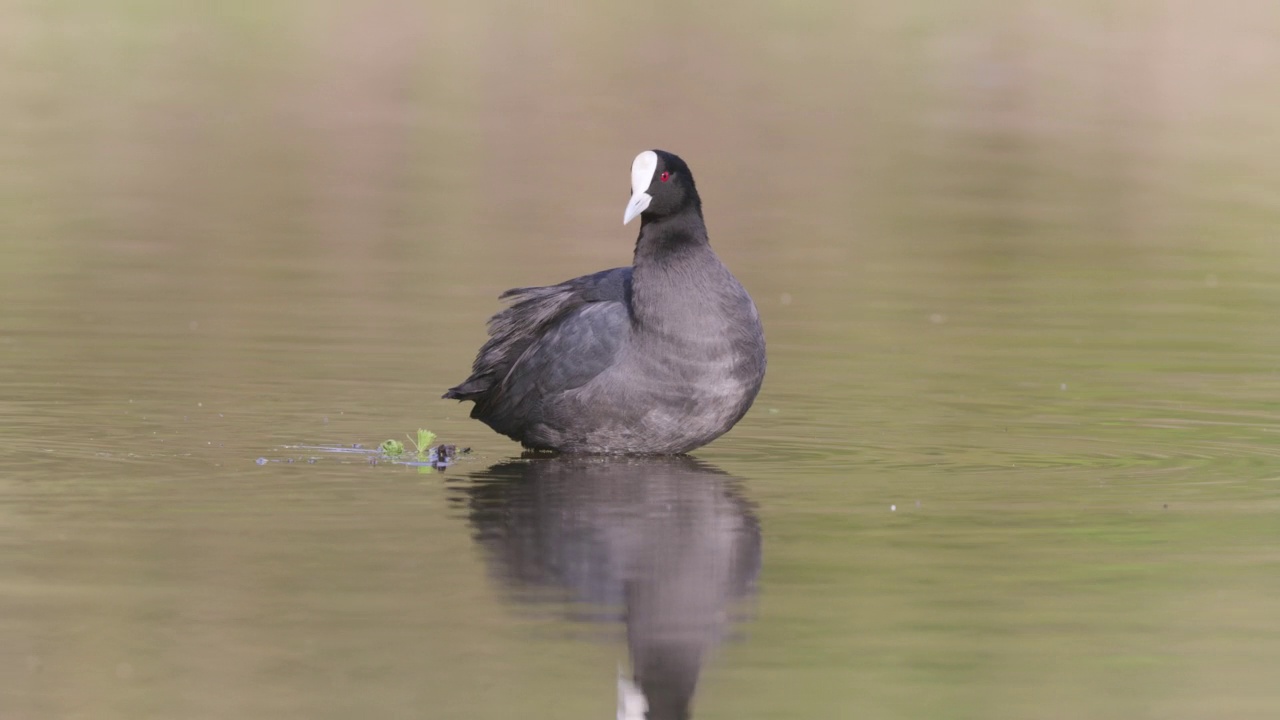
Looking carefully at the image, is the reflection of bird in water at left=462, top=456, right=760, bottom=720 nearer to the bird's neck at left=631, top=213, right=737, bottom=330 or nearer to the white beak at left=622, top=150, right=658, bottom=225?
the bird's neck at left=631, top=213, right=737, bottom=330

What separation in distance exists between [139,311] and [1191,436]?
640cm

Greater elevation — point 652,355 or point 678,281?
point 678,281

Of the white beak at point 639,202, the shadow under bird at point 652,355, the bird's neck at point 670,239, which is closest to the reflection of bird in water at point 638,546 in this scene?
the shadow under bird at point 652,355

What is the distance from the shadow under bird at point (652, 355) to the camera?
9.93 metres

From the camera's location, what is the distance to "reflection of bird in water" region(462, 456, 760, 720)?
677 centimetres

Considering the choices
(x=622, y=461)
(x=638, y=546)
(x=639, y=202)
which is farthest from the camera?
(x=622, y=461)

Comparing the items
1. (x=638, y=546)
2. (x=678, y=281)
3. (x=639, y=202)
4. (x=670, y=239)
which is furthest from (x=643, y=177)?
(x=638, y=546)

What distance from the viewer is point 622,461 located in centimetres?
1026

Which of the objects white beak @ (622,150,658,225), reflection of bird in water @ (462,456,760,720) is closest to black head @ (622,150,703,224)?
white beak @ (622,150,658,225)

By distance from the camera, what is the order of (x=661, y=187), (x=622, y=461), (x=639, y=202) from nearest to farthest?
(x=639, y=202) < (x=661, y=187) < (x=622, y=461)

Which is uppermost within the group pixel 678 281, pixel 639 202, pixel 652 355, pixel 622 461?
pixel 639 202

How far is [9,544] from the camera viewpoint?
7953 millimetres

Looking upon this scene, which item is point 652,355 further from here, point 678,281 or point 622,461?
point 622,461

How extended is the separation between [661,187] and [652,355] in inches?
29.2
